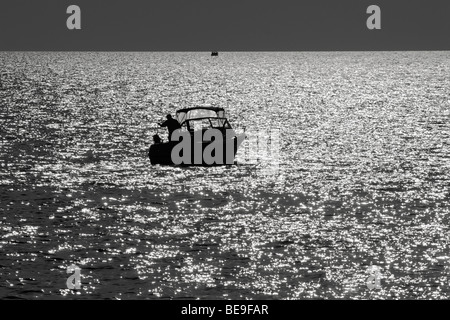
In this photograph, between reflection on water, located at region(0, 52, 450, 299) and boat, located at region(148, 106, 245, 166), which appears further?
boat, located at region(148, 106, 245, 166)

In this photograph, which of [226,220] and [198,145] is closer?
[226,220]

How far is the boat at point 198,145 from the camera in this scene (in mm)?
66625

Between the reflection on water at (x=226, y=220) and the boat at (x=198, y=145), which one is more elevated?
the boat at (x=198, y=145)

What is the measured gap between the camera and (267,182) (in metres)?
63.8

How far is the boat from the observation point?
66625 millimetres

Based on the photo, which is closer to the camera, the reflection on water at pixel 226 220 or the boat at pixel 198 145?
the reflection on water at pixel 226 220

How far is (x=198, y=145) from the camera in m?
67.8

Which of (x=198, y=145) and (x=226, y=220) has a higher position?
(x=198, y=145)

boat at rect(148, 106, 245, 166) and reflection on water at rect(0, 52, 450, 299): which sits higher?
boat at rect(148, 106, 245, 166)

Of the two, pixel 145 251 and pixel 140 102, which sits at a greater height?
pixel 140 102

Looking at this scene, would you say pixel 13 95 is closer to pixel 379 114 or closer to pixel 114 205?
pixel 379 114
